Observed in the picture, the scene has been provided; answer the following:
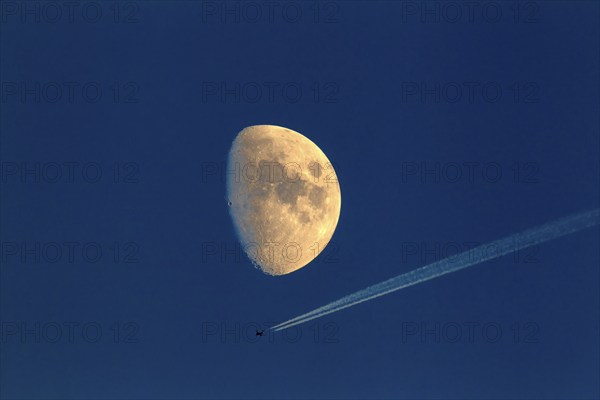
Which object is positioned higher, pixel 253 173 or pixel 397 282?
pixel 253 173

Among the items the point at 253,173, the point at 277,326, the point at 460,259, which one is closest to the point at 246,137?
the point at 253,173

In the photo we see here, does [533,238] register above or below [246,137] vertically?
below

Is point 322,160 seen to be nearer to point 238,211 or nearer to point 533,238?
point 238,211

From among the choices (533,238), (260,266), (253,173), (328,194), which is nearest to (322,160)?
→ (328,194)

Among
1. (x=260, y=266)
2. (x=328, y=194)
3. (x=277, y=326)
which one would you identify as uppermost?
(x=328, y=194)

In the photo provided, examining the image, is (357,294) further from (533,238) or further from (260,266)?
(533,238)

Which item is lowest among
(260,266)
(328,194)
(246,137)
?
(260,266)

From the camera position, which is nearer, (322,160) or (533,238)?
(533,238)

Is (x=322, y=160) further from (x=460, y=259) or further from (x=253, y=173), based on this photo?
(x=460, y=259)
